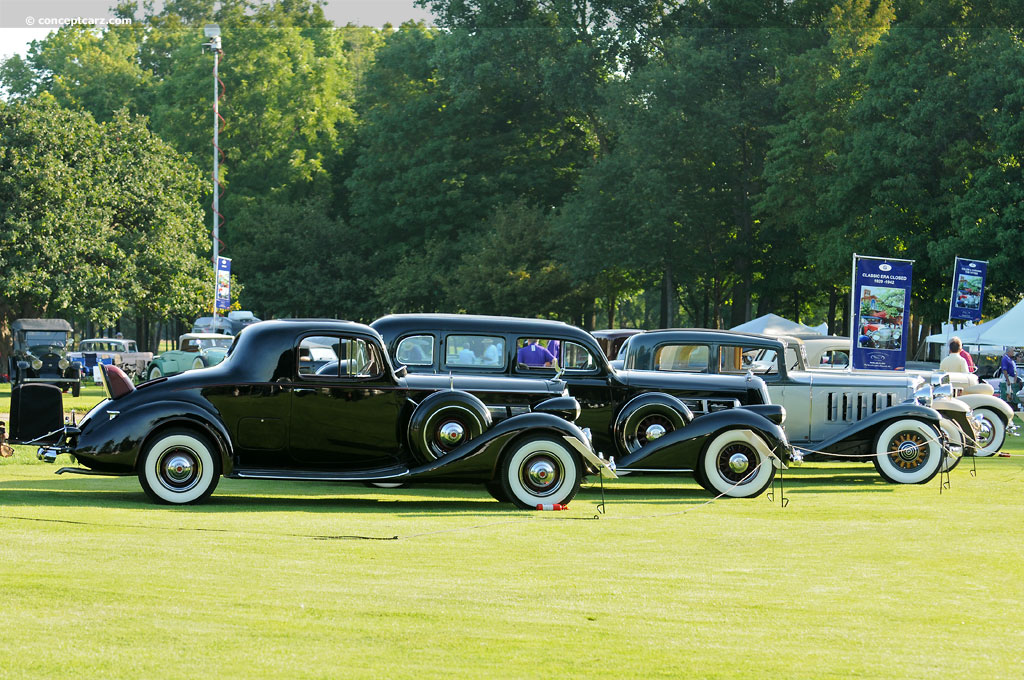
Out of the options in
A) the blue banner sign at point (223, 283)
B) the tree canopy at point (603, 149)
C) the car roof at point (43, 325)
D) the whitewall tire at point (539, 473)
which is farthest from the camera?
the tree canopy at point (603, 149)

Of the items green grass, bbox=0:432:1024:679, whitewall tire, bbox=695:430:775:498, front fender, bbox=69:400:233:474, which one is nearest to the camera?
green grass, bbox=0:432:1024:679

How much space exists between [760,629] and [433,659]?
204 cm

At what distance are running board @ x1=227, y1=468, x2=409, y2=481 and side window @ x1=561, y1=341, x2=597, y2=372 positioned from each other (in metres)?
3.45

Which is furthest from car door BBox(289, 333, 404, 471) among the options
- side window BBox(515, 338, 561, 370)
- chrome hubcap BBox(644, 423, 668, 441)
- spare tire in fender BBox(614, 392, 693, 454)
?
Answer: chrome hubcap BBox(644, 423, 668, 441)

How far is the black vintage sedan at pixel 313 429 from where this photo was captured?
13.5m

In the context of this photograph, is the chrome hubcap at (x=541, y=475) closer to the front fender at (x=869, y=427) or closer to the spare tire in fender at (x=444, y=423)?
the spare tire in fender at (x=444, y=423)

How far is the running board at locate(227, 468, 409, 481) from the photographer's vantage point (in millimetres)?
13820

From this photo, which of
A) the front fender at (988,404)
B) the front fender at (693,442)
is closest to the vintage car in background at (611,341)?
the front fender at (988,404)

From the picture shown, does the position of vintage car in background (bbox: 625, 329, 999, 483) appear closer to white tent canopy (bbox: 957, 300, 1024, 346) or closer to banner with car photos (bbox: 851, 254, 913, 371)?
banner with car photos (bbox: 851, 254, 913, 371)

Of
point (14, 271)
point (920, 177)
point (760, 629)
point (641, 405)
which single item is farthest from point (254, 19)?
point (760, 629)

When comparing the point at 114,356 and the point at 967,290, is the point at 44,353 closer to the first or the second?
the point at 114,356

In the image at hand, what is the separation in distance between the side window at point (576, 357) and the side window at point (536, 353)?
12cm

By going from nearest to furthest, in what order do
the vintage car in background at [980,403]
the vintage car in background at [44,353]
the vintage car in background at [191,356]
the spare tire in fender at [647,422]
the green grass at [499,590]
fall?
1. the green grass at [499,590]
2. the spare tire in fender at [647,422]
3. the vintage car in background at [980,403]
4. the vintage car in background at [191,356]
5. the vintage car in background at [44,353]

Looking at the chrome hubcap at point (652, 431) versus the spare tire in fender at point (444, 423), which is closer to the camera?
the spare tire in fender at point (444, 423)
